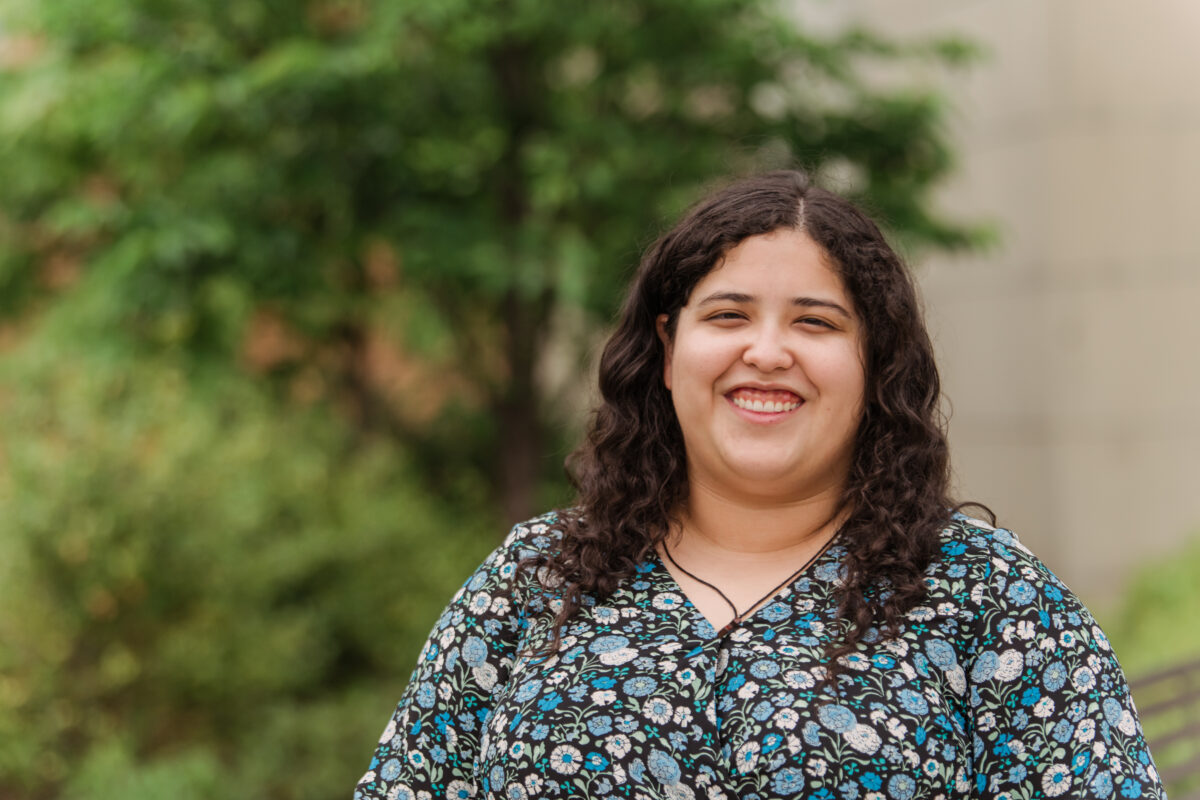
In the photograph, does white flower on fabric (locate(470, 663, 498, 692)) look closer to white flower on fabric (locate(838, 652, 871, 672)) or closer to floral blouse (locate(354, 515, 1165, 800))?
floral blouse (locate(354, 515, 1165, 800))

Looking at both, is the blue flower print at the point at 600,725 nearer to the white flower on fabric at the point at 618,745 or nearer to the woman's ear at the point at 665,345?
the white flower on fabric at the point at 618,745

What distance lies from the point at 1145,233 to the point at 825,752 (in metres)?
8.78

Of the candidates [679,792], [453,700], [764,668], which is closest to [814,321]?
[764,668]

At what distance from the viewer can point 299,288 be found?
6.68 m

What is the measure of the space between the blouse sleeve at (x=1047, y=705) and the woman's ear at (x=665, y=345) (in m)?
0.72

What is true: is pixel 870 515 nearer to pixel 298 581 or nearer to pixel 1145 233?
pixel 298 581

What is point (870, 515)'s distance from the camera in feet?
7.00

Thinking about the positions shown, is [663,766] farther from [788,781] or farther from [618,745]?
[788,781]

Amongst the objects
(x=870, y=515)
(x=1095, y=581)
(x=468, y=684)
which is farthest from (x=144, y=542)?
(x=1095, y=581)

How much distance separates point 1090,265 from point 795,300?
832 cm

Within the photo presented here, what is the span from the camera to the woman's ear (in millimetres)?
2324

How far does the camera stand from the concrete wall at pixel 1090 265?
9.49 meters

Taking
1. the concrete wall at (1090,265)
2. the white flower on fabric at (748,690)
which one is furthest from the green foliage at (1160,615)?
the white flower on fabric at (748,690)

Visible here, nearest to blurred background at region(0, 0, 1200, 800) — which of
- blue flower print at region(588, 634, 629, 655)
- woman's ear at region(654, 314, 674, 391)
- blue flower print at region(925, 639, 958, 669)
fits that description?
woman's ear at region(654, 314, 674, 391)
